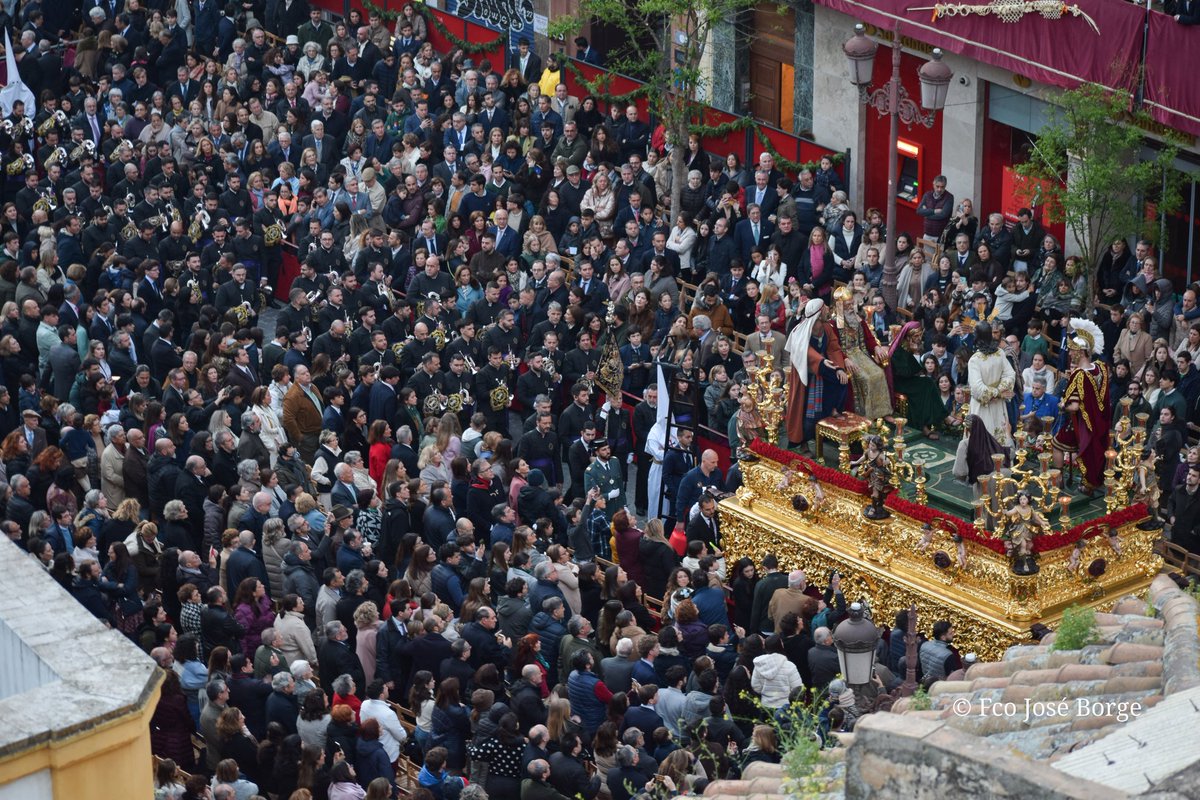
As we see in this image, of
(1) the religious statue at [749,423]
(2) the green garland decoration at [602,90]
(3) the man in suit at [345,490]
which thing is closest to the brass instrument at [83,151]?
(2) the green garland decoration at [602,90]

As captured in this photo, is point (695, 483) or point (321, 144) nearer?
point (695, 483)

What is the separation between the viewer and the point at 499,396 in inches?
912

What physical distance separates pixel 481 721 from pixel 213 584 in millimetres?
3923

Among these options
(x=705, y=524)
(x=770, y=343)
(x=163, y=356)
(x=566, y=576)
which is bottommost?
(x=705, y=524)

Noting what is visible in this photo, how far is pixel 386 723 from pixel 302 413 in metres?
6.75

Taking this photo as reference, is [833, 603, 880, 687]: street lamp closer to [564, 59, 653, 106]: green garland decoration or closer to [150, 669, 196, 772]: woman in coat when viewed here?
[150, 669, 196, 772]: woman in coat

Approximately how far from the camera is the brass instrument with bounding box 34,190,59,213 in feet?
92.9

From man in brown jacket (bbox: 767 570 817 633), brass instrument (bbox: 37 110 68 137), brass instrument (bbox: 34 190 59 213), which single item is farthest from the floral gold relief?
brass instrument (bbox: 37 110 68 137)

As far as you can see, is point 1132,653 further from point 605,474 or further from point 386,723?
point 605,474

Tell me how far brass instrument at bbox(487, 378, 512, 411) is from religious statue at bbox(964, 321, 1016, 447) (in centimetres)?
567

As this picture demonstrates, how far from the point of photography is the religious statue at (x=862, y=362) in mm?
21000

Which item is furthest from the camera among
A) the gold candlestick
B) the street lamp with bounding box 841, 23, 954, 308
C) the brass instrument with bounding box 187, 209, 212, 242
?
the brass instrument with bounding box 187, 209, 212, 242

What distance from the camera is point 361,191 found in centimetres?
2839

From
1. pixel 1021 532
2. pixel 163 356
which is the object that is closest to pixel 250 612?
pixel 163 356
